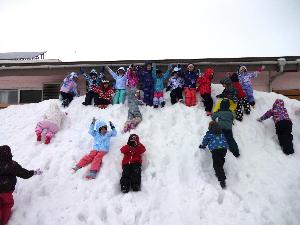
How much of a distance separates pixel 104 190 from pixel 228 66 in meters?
8.21

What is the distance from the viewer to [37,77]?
15570 mm

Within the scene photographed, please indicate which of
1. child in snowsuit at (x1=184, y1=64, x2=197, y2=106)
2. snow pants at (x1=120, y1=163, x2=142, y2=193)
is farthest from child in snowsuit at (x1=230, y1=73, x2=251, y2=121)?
snow pants at (x1=120, y1=163, x2=142, y2=193)

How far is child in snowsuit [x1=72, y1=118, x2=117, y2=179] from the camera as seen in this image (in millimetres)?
9266

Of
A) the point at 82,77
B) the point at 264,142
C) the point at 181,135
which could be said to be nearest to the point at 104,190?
the point at 181,135

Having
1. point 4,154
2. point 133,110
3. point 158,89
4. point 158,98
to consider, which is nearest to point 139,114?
point 133,110

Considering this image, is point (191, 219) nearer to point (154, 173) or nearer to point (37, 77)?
point (154, 173)

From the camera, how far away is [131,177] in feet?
28.8

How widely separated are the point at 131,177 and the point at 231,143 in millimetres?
3140

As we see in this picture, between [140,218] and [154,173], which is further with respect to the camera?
[154,173]

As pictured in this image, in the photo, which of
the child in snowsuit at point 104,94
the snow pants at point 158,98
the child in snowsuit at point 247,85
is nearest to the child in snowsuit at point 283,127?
the child in snowsuit at point 247,85

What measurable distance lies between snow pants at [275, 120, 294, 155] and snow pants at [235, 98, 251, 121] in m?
1.18

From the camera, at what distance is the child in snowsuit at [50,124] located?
432 inches

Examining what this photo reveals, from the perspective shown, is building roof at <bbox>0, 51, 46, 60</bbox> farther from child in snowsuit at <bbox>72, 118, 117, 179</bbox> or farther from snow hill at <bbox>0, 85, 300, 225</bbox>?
child in snowsuit at <bbox>72, 118, 117, 179</bbox>

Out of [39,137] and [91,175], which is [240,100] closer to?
[91,175]
